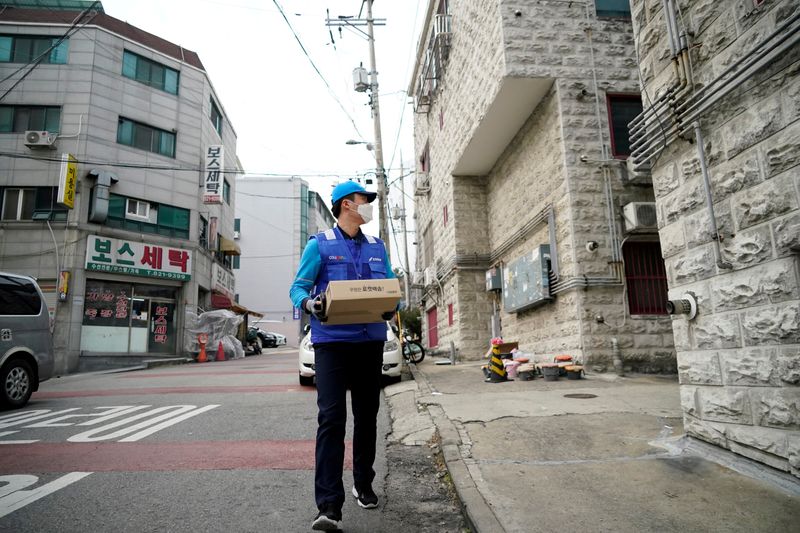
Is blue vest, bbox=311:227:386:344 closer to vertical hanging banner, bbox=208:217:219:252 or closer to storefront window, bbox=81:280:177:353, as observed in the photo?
storefront window, bbox=81:280:177:353

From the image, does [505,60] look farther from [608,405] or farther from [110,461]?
[110,461]

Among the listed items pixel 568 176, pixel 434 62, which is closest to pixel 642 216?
pixel 568 176

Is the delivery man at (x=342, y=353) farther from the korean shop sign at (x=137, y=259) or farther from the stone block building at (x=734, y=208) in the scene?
the korean shop sign at (x=137, y=259)

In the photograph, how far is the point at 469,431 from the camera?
15.3 feet

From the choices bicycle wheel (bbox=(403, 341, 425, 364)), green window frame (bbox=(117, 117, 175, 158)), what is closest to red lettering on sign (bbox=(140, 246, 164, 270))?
green window frame (bbox=(117, 117, 175, 158))

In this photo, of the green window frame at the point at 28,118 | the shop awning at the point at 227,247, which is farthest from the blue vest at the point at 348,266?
the shop awning at the point at 227,247

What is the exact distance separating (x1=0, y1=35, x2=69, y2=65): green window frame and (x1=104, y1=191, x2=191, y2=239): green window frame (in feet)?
19.9

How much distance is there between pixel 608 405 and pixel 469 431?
189 cm

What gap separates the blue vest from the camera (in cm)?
304

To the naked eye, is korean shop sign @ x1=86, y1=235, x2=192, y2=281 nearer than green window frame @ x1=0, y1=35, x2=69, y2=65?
Yes

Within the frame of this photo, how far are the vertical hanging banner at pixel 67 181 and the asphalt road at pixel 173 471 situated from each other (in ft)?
43.2

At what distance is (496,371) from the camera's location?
830 centimetres

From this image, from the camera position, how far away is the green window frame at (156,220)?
19.9 metres

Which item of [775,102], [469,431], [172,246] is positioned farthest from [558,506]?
[172,246]
